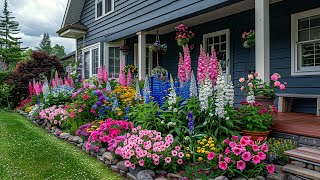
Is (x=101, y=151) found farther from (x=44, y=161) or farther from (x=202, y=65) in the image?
(x=202, y=65)

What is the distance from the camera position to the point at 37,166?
360 cm

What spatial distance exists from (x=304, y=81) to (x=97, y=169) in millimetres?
4221

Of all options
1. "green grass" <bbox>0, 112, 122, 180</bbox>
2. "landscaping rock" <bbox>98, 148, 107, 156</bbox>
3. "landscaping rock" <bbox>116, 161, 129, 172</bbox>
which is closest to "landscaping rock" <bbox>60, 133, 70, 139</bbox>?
"green grass" <bbox>0, 112, 122, 180</bbox>

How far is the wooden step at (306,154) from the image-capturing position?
2.78 m

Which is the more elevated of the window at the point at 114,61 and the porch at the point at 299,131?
the window at the point at 114,61

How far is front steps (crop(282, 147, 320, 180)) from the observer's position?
8.96 ft

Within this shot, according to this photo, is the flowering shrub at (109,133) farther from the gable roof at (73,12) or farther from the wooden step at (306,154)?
the gable roof at (73,12)

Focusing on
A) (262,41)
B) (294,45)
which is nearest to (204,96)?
(262,41)

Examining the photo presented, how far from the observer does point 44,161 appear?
3.79 m

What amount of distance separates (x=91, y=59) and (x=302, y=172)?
10.1 m

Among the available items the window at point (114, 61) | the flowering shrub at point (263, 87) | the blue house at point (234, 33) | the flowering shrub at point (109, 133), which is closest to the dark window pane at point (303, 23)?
the blue house at point (234, 33)

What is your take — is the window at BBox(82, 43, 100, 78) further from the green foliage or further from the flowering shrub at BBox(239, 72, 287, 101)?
the green foliage

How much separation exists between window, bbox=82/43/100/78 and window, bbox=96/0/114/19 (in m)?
1.26

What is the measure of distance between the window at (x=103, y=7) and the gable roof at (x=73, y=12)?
1573 mm
